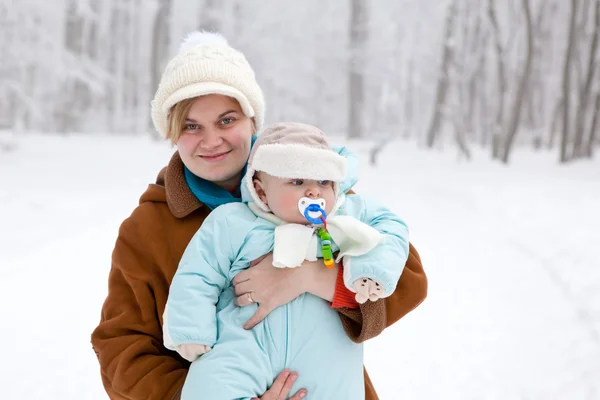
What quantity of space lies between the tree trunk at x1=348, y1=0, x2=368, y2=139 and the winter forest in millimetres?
41

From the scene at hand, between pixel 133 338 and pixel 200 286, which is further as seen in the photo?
pixel 133 338

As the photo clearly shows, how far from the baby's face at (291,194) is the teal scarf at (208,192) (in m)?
0.28

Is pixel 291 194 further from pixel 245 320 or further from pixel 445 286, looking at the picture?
pixel 445 286

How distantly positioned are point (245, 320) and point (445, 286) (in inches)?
158

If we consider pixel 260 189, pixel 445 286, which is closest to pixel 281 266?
pixel 260 189

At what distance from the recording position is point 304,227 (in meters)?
1.84

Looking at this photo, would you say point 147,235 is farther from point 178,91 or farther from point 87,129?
point 87,129

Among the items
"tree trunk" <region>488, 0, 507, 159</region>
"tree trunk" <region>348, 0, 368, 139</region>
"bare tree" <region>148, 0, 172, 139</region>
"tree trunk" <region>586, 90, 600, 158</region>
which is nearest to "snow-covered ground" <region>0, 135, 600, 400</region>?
"tree trunk" <region>586, 90, 600, 158</region>

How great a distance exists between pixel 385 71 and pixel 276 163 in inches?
944

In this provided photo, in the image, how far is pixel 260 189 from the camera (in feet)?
6.34

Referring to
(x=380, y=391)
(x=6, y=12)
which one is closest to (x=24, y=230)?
(x=380, y=391)

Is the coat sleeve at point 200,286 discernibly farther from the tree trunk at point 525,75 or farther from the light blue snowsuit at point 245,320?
the tree trunk at point 525,75

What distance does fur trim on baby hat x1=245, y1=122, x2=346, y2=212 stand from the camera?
181cm

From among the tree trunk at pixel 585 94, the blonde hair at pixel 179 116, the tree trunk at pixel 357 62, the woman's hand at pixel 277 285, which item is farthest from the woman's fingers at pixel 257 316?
the tree trunk at pixel 357 62
